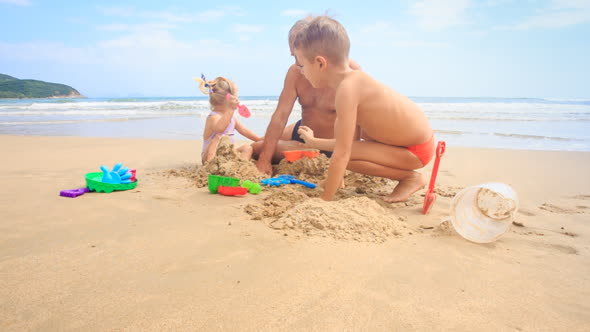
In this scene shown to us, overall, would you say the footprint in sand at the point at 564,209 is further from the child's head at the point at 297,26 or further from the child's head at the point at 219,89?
the child's head at the point at 219,89

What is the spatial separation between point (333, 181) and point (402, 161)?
662 millimetres

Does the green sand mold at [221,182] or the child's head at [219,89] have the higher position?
the child's head at [219,89]

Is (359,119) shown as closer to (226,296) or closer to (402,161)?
(402,161)

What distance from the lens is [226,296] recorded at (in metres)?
1.27

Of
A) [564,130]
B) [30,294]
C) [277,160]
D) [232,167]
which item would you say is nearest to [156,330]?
[30,294]

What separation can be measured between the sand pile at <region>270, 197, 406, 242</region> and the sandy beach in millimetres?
47

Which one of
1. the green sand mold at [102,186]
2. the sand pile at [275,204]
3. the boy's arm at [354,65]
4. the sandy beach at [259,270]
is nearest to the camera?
the sandy beach at [259,270]

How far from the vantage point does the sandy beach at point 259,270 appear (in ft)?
3.84

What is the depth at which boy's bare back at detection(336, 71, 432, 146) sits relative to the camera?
2.28 m

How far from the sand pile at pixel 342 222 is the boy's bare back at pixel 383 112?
651 millimetres

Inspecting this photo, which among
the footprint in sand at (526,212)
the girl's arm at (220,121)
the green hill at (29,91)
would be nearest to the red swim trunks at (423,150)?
the footprint in sand at (526,212)

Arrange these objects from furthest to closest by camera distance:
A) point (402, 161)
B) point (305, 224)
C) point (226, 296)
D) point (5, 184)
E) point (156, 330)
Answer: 1. point (5, 184)
2. point (402, 161)
3. point (305, 224)
4. point (226, 296)
5. point (156, 330)

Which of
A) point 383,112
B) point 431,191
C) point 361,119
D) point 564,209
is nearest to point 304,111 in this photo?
point 361,119

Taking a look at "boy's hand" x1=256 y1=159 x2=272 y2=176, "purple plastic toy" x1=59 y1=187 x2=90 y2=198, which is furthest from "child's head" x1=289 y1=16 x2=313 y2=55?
"purple plastic toy" x1=59 y1=187 x2=90 y2=198
